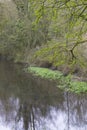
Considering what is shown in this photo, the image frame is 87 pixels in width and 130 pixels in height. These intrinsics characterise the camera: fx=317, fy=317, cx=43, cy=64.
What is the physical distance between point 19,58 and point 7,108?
74.5ft

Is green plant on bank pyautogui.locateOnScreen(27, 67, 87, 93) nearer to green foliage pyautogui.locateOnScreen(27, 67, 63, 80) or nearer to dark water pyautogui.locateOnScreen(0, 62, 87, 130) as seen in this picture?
green foliage pyautogui.locateOnScreen(27, 67, 63, 80)

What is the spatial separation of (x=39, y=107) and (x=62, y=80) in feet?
25.2

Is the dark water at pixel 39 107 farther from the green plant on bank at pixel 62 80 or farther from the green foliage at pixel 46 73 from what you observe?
the green foliage at pixel 46 73

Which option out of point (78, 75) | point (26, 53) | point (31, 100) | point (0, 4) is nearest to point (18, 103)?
point (31, 100)

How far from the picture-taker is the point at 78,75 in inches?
1015

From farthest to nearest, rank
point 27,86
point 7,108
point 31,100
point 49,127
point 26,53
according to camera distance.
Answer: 1. point 26,53
2. point 27,86
3. point 31,100
4. point 7,108
5. point 49,127

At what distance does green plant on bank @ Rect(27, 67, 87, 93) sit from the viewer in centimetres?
2183

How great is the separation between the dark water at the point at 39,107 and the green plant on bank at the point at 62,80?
755 mm

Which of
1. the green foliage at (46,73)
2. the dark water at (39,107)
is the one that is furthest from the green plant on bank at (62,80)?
the dark water at (39,107)

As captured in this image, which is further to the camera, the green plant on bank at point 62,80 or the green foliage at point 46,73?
the green foliage at point 46,73

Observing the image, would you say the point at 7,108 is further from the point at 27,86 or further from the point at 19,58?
the point at 19,58

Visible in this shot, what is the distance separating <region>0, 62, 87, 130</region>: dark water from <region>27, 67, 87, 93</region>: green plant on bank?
75cm

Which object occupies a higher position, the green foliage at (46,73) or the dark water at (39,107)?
the dark water at (39,107)

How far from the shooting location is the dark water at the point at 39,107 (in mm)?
14828
